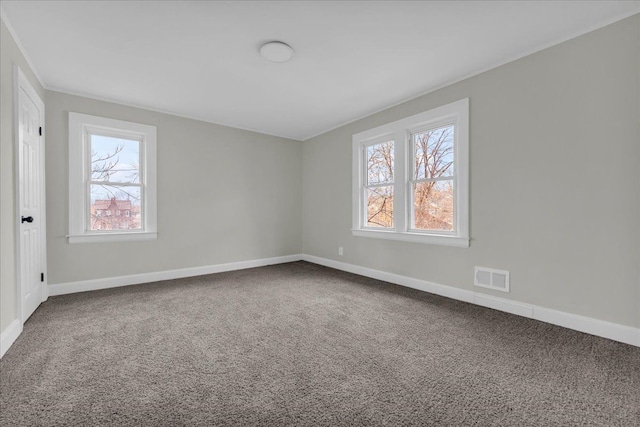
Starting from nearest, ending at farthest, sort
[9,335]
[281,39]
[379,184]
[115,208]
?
[9,335]
[281,39]
[115,208]
[379,184]

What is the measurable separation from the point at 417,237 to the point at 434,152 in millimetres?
1080

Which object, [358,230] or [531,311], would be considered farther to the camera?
[358,230]

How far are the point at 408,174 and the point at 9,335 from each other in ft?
13.5

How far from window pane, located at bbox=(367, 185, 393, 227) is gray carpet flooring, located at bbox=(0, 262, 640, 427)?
148cm

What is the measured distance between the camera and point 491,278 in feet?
9.61

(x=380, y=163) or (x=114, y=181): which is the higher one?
(x=380, y=163)

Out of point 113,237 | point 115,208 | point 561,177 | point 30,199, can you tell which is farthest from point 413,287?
point 30,199

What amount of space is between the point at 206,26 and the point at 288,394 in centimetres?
267

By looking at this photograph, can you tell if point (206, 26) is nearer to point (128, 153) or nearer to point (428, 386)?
point (128, 153)

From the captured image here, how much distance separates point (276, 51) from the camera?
2.58 metres

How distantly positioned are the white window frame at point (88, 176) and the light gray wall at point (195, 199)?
7cm

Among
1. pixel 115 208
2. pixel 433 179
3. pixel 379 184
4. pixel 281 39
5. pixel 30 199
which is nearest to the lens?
pixel 281 39

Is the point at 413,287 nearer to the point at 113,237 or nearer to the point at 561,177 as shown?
the point at 561,177

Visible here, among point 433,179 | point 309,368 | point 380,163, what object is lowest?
point 309,368
